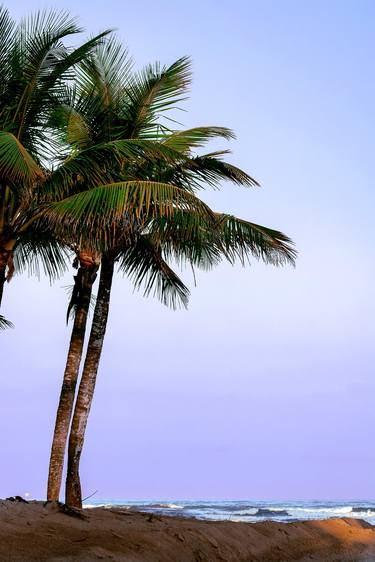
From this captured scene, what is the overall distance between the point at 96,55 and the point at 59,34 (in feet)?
9.34

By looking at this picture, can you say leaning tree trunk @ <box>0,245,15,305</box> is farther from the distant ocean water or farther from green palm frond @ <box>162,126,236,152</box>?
the distant ocean water

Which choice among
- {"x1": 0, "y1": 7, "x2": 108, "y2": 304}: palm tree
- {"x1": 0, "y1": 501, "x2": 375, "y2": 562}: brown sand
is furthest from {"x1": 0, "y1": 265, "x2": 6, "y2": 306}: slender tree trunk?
→ {"x1": 0, "y1": 501, "x2": 375, "y2": 562}: brown sand

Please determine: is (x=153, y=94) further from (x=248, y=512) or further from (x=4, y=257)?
(x=248, y=512)

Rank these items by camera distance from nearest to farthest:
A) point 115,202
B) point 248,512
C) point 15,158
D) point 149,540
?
1. point 149,540
2. point 15,158
3. point 115,202
4. point 248,512

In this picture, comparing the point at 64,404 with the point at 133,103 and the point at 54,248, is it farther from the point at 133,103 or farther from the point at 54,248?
the point at 133,103

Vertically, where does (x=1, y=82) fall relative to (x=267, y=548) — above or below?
above

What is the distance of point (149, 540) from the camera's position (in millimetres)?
12039

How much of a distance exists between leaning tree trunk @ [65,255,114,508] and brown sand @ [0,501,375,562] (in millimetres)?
3136

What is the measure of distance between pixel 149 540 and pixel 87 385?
6.46 m

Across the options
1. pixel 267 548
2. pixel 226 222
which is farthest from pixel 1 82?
pixel 267 548

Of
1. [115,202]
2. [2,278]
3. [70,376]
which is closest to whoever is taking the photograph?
[115,202]

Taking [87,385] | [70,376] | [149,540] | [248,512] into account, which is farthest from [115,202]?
[248,512]

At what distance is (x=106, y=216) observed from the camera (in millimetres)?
14617

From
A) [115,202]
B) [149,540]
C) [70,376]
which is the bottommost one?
[149,540]
